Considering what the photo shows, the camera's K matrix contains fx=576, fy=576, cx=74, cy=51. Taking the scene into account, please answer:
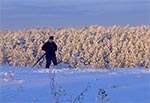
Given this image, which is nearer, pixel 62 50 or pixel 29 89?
pixel 29 89

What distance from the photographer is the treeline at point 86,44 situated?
75.6 m

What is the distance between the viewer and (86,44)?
86.8 metres

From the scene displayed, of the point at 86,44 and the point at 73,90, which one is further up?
the point at 73,90

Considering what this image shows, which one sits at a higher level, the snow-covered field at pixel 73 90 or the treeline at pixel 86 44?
the snow-covered field at pixel 73 90

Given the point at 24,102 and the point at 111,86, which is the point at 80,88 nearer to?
the point at 111,86

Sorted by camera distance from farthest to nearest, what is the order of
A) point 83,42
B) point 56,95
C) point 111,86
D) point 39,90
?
point 83,42
point 111,86
point 39,90
point 56,95

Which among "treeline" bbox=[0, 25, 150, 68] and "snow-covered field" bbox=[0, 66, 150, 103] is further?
"treeline" bbox=[0, 25, 150, 68]

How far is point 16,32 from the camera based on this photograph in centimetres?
9819

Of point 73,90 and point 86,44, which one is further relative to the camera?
point 86,44

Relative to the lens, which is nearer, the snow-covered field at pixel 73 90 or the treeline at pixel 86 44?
the snow-covered field at pixel 73 90

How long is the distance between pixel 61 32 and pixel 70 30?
4178 millimetres

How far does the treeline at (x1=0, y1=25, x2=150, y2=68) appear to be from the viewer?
75.6 metres

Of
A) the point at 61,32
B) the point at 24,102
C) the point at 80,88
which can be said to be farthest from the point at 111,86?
the point at 61,32

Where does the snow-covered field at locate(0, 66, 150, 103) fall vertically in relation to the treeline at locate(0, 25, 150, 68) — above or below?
above
